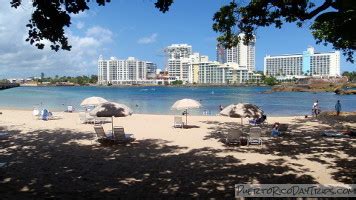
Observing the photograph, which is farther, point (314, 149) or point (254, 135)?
point (254, 135)

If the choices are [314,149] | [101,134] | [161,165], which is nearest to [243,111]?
[314,149]

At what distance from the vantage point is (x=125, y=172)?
984 centimetres

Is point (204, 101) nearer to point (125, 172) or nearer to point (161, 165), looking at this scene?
point (161, 165)

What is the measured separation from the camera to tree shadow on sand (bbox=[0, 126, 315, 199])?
7.89 m

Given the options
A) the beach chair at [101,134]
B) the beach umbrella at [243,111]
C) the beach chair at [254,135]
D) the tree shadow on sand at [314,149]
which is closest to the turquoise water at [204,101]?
the tree shadow on sand at [314,149]

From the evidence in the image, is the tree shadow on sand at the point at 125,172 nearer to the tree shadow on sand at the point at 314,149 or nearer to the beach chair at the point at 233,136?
the tree shadow on sand at the point at 314,149

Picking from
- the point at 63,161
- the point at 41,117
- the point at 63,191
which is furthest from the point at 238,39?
the point at 41,117

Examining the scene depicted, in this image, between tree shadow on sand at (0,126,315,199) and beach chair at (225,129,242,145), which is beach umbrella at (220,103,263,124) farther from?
tree shadow on sand at (0,126,315,199)

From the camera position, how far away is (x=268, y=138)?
16.3m

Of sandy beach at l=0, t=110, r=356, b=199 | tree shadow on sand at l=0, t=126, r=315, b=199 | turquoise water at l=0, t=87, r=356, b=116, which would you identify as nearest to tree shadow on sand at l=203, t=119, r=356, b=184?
sandy beach at l=0, t=110, r=356, b=199

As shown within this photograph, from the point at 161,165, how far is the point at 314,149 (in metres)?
6.22

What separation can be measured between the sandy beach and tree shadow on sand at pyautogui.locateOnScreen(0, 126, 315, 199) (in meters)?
0.02

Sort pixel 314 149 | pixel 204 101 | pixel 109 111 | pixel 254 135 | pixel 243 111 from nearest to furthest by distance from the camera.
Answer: pixel 314 149 → pixel 109 111 → pixel 254 135 → pixel 243 111 → pixel 204 101

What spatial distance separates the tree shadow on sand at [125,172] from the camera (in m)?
7.89
